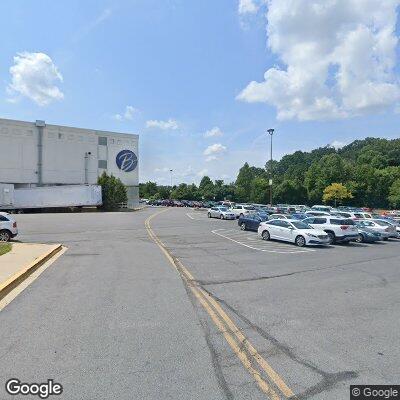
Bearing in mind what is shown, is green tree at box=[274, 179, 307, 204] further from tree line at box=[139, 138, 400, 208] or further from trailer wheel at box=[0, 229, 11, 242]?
trailer wheel at box=[0, 229, 11, 242]

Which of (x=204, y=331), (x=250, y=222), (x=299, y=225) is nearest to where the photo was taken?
(x=204, y=331)

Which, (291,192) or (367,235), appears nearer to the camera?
(367,235)

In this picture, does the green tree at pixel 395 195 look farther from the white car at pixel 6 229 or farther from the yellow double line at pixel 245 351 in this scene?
the yellow double line at pixel 245 351

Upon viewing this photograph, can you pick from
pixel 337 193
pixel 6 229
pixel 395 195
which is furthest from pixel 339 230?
pixel 395 195

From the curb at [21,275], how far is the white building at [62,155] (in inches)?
2152

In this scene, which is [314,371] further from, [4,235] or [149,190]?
[149,190]

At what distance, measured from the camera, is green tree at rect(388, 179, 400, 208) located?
78.6 metres

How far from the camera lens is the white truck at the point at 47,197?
50.6 metres

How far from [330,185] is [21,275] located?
84.8 m

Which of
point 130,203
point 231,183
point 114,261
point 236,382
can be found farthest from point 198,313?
point 231,183

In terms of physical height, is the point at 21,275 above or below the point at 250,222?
above

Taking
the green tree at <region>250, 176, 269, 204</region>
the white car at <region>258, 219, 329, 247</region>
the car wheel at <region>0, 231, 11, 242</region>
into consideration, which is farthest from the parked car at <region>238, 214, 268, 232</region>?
the green tree at <region>250, 176, 269, 204</region>

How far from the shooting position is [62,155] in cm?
6919

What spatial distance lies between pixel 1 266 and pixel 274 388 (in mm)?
9843
